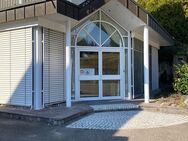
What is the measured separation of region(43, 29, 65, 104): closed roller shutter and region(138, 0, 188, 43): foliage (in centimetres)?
1236

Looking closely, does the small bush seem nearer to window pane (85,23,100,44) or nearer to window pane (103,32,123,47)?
window pane (103,32,123,47)

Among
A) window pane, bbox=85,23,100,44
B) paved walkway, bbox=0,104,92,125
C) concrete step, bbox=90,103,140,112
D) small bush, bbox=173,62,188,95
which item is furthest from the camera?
small bush, bbox=173,62,188,95

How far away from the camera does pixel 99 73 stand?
13469mm

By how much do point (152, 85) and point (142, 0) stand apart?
322 inches

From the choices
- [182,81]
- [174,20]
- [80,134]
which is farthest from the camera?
[174,20]

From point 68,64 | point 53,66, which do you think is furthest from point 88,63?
point 68,64

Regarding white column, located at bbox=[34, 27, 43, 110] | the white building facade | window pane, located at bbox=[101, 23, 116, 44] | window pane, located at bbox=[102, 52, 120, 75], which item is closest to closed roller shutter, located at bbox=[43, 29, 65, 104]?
the white building facade

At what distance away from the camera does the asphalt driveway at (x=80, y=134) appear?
7.82 m

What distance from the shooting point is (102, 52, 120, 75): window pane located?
1365 cm

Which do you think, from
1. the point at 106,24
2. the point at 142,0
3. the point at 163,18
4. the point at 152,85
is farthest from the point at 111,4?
the point at 142,0

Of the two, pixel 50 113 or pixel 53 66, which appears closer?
pixel 50 113

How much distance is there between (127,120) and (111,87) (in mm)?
4050

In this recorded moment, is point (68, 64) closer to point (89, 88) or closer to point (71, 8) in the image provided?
point (71, 8)

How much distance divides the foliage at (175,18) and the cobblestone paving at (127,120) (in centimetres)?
1268
